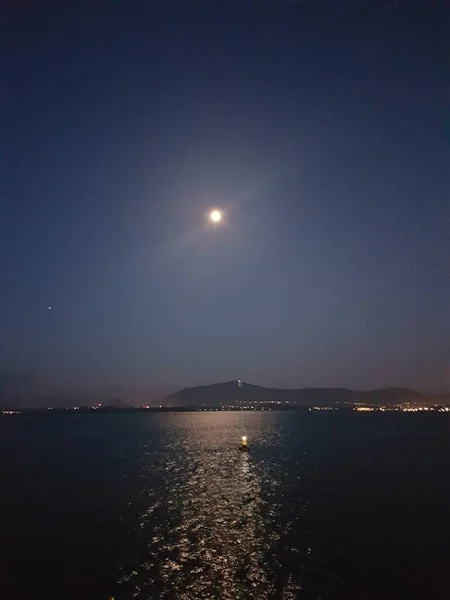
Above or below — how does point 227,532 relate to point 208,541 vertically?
above

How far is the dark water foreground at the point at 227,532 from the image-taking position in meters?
26.8

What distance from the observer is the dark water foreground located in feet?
87.9

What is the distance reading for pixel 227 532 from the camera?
36.6 m

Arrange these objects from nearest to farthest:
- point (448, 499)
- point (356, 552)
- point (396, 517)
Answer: point (356, 552), point (396, 517), point (448, 499)

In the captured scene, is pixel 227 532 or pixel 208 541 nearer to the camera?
pixel 208 541

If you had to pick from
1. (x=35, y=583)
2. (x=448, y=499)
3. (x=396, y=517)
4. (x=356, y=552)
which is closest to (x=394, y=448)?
(x=448, y=499)

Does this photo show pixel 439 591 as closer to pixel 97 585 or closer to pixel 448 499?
pixel 97 585

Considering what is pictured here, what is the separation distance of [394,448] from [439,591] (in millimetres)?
83919

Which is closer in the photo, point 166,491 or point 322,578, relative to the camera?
point 322,578

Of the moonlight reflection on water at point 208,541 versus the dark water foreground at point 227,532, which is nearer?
the moonlight reflection on water at point 208,541

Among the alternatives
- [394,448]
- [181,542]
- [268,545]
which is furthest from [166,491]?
[394,448]

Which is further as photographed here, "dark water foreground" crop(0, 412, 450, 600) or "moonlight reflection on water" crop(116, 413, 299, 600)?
"dark water foreground" crop(0, 412, 450, 600)

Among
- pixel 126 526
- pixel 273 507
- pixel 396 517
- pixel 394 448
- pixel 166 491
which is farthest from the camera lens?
pixel 394 448

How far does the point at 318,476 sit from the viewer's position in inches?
2532
